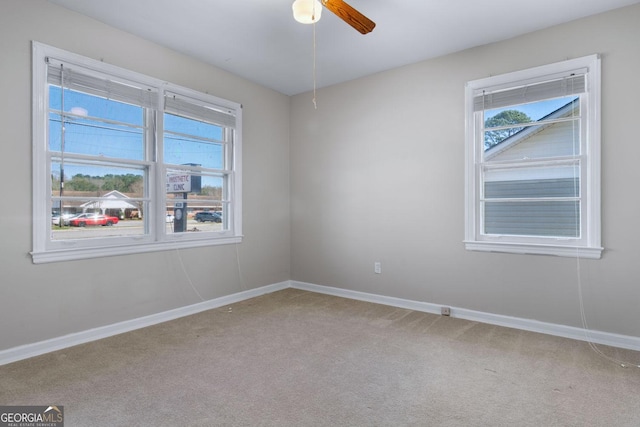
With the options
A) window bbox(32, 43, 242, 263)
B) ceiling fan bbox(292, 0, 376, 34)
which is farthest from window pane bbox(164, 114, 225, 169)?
ceiling fan bbox(292, 0, 376, 34)

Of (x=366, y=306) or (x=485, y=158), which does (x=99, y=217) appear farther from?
(x=485, y=158)

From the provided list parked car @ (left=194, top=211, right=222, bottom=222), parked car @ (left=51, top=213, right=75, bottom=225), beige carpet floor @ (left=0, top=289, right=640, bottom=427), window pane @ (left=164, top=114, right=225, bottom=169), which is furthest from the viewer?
parked car @ (left=194, top=211, right=222, bottom=222)

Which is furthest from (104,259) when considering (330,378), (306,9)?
(306,9)

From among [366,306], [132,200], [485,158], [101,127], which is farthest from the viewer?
[366,306]

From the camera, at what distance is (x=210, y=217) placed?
3850 millimetres

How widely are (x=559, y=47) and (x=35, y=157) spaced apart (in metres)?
4.26

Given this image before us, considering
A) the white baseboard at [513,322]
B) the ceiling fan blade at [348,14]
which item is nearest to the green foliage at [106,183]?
the ceiling fan blade at [348,14]

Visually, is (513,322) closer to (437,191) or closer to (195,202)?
(437,191)

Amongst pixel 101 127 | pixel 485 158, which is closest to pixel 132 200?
pixel 101 127

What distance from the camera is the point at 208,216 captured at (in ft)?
12.6

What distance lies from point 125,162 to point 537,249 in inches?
146

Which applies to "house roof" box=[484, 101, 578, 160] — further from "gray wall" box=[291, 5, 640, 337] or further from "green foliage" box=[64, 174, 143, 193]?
"green foliage" box=[64, 174, 143, 193]

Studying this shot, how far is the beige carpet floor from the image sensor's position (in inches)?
71.9

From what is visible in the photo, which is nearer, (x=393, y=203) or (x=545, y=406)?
(x=545, y=406)
